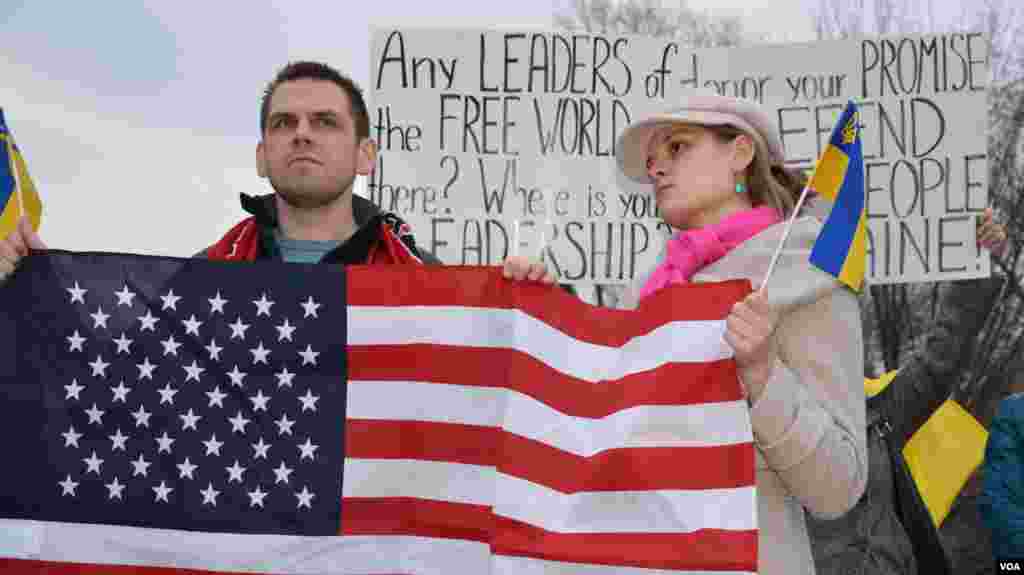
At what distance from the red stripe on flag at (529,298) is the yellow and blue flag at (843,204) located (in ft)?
0.84

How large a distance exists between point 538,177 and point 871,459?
2.42 m

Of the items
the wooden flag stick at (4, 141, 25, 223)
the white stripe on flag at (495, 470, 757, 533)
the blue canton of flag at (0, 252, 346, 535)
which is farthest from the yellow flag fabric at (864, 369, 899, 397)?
the wooden flag stick at (4, 141, 25, 223)

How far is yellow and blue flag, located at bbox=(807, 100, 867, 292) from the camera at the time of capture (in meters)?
2.96

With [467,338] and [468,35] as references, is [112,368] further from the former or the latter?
[468,35]

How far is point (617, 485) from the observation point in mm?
3000

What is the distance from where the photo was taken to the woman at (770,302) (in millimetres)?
2811

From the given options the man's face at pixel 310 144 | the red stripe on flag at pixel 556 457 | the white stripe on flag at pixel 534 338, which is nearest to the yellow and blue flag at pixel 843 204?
the white stripe on flag at pixel 534 338

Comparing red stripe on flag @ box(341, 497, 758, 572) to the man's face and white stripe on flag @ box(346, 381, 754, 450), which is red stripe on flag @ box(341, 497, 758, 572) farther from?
the man's face

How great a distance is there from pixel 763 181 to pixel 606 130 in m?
2.94

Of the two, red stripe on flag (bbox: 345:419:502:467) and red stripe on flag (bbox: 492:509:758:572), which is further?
red stripe on flag (bbox: 345:419:502:467)

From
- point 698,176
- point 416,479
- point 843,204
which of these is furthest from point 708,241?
point 416,479

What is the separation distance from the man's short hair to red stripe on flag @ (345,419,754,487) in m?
1.13

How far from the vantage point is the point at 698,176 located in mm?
3211

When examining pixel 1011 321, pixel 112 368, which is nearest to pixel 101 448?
pixel 112 368
